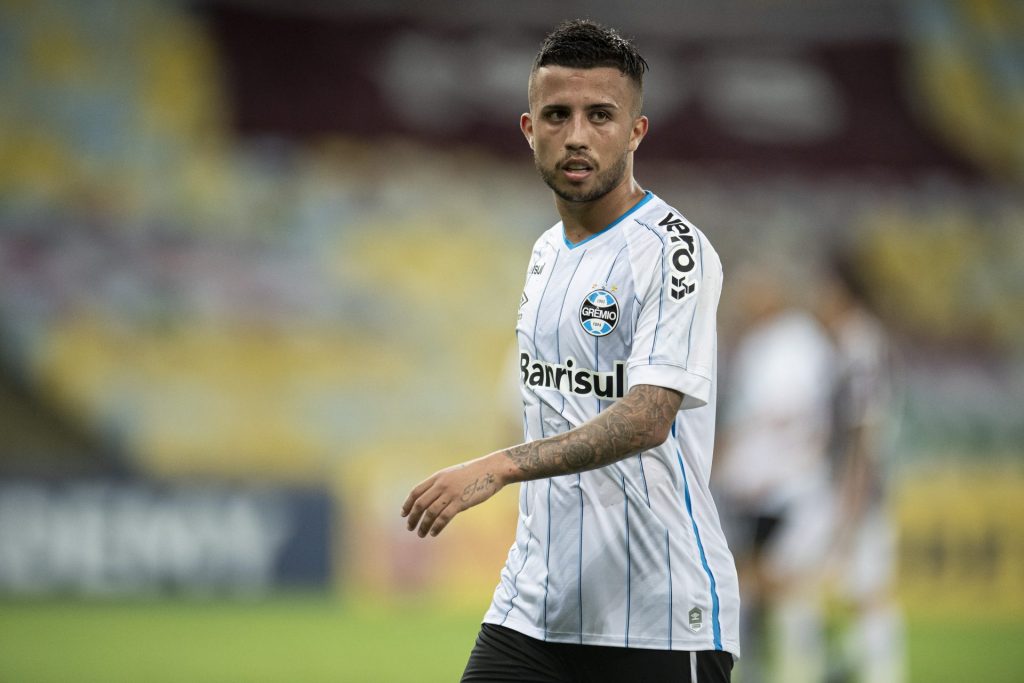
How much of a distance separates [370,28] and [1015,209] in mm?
7915

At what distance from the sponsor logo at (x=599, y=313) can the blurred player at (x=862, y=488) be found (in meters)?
4.79

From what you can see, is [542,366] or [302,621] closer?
[542,366]

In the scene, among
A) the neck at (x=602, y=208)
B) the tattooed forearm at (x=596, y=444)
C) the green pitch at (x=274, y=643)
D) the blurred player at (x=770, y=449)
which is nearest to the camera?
the tattooed forearm at (x=596, y=444)

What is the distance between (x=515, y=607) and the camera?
11.0 feet

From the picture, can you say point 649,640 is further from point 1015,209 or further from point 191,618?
point 1015,209

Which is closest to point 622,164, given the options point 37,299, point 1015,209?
point 37,299

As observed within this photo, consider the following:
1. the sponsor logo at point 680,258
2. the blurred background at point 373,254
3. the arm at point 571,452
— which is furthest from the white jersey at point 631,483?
the blurred background at point 373,254

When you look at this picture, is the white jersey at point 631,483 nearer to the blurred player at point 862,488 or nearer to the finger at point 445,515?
the finger at point 445,515

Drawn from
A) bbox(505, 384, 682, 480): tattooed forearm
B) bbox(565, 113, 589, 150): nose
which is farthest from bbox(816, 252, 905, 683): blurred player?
bbox(505, 384, 682, 480): tattooed forearm

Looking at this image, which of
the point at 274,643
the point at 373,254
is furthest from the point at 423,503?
the point at 373,254

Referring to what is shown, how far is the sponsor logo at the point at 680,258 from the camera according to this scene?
121 inches

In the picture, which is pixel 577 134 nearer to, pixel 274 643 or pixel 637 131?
pixel 637 131

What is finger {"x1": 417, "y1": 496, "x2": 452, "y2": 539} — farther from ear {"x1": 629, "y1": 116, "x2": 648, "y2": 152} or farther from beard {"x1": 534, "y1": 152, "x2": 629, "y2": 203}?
ear {"x1": 629, "y1": 116, "x2": 648, "y2": 152}

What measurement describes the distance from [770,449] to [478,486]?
17.8 ft
